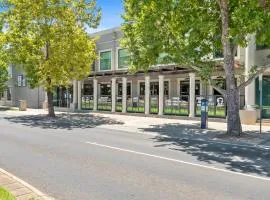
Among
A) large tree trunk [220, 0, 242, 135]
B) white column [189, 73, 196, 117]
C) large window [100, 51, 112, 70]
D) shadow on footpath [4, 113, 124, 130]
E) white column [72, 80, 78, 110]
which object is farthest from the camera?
large window [100, 51, 112, 70]

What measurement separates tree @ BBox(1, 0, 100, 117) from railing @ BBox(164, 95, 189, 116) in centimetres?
695

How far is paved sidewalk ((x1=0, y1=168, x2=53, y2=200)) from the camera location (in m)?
6.40

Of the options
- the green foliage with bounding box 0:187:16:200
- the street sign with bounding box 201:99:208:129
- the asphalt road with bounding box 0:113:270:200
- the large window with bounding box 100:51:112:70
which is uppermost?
the large window with bounding box 100:51:112:70

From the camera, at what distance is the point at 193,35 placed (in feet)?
51.5

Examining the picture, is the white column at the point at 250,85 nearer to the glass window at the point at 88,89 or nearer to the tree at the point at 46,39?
the tree at the point at 46,39

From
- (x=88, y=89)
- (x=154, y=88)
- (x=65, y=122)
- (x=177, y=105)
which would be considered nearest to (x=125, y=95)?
(x=154, y=88)

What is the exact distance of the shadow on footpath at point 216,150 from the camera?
32.5 feet

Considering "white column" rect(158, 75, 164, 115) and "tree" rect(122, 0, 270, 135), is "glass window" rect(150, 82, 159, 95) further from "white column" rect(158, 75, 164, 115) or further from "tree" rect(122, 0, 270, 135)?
"tree" rect(122, 0, 270, 135)

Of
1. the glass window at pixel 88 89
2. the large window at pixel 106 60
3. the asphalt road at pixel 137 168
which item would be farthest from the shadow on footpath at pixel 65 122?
the glass window at pixel 88 89

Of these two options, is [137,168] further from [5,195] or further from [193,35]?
[193,35]

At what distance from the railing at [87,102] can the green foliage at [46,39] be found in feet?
22.2

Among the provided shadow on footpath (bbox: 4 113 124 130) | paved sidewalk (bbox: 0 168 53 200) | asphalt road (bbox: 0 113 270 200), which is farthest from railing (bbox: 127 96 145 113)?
paved sidewalk (bbox: 0 168 53 200)

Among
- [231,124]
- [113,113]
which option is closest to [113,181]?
[231,124]

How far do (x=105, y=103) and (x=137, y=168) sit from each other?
23.5m
